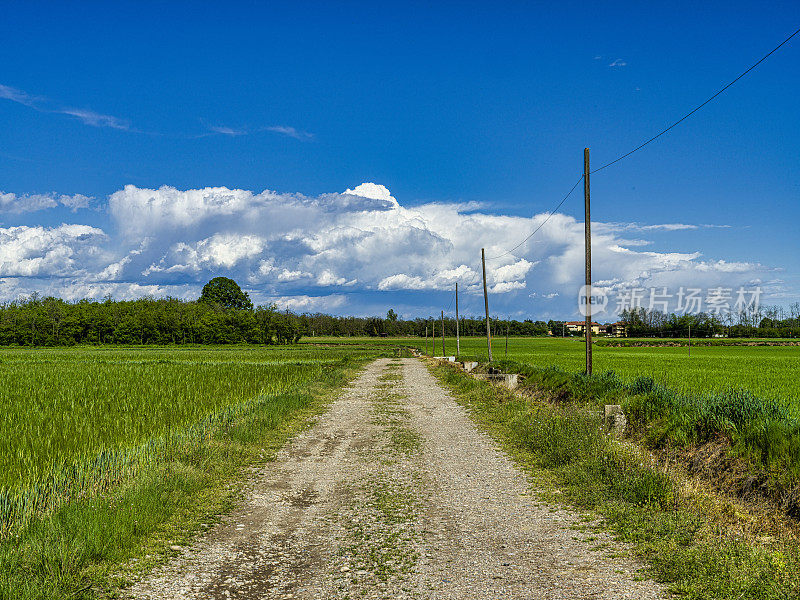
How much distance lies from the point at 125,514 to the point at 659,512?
590 cm

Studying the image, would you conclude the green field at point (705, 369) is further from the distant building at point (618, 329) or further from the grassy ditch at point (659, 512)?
the distant building at point (618, 329)

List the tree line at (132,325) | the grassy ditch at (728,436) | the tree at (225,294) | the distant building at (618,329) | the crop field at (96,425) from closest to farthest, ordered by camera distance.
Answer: the grassy ditch at (728,436)
the crop field at (96,425)
the tree line at (132,325)
the tree at (225,294)
the distant building at (618,329)

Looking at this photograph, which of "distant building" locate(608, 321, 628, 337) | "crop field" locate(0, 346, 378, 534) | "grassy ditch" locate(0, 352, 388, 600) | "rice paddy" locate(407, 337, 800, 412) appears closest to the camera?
"grassy ditch" locate(0, 352, 388, 600)

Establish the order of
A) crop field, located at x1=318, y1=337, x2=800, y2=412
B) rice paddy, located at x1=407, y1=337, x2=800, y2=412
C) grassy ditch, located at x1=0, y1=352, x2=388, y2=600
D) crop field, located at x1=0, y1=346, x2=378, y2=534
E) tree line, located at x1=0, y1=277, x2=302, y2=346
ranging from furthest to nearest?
tree line, located at x1=0, y1=277, x2=302, y2=346 < crop field, located at x1=318, y1=337, x2=800, y2=412 < rice paddy, located at x1=407, y1=337, x2=800, y2=412 < crop field, located at x1=0, y1=346, x2=378, y2=534 < grassy ditch, located at x1=0, y1=352, x2=388, y2=600

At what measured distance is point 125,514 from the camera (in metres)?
5.91

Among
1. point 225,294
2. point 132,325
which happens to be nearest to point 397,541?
point 132,325

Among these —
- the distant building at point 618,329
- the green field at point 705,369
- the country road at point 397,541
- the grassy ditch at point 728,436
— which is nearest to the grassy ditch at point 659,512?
the country road at point 397,541

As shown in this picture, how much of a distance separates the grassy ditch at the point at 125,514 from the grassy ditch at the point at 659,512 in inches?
182

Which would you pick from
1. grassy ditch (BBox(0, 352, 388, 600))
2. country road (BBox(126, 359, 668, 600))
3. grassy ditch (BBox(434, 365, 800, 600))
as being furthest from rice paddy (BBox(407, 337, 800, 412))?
grassy ditch (BBox(0, 352, 388, 600))

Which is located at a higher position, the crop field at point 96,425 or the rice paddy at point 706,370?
the crop field at point 96,425

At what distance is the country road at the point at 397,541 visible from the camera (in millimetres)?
4719

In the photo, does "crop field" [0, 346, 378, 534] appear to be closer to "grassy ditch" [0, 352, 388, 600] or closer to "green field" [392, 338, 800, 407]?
"grassy ditch" [0, 352, 388, 600]

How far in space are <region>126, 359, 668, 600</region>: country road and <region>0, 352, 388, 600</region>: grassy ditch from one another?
12.8 inches

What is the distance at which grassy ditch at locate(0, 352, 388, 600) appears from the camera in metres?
4.68
